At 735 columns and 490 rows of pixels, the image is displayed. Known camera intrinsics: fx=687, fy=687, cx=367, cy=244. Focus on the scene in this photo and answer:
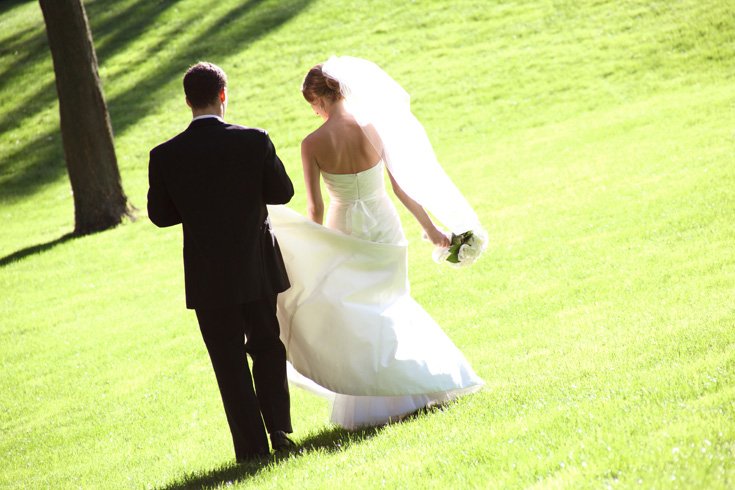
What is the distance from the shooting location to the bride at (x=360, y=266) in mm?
5406

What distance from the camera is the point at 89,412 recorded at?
800 centimetres

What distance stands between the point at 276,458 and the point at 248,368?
0.68m

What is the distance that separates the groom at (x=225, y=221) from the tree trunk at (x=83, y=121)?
13.1m

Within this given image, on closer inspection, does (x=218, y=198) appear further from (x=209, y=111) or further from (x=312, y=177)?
(x=312, y=177)

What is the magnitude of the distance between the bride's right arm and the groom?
→ 594 mm

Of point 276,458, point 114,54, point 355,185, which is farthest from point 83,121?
point 114,54

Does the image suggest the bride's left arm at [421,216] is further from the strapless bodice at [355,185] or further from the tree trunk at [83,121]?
the tree trunk at [83,121]

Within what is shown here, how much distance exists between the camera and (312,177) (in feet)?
18.0

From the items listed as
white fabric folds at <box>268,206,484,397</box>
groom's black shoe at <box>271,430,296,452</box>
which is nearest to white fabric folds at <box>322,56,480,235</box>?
white fabric folds at <box>268,206,484,397</box>

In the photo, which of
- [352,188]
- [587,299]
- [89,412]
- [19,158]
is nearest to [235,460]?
[352,188]

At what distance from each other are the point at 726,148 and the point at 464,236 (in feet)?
30.4

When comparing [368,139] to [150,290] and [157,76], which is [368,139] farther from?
[157,76]

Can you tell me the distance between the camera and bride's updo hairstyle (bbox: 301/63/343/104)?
5.45 m

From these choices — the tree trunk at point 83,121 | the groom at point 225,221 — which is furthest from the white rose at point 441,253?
the tree trunk at point 83,121
